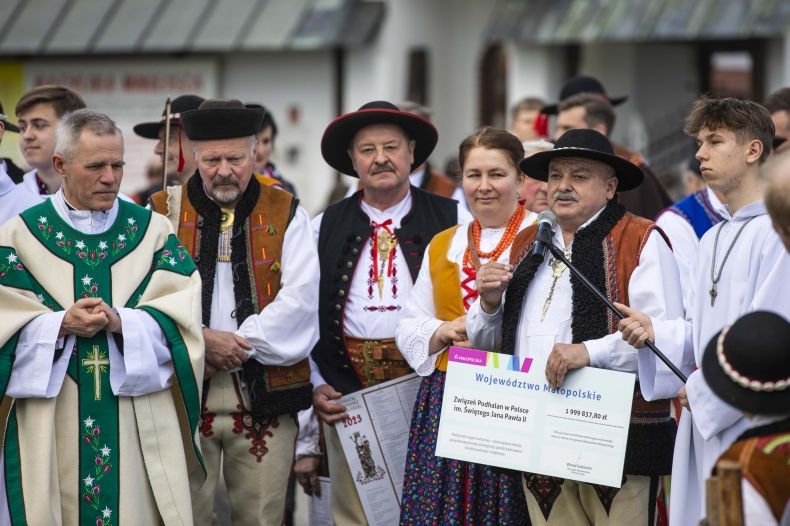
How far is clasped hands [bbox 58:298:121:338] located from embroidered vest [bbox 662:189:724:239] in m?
2.92

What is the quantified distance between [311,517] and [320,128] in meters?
9.41

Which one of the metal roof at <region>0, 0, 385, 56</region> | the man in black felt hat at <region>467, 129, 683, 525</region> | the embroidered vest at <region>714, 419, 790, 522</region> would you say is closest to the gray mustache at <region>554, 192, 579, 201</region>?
the man in black felt hat at <region>467, 129, 683, 525</region>

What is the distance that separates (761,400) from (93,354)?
8.79 feet

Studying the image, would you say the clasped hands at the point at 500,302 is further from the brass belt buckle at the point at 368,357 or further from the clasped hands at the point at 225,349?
Result: the clasped hands at the point at 225,349

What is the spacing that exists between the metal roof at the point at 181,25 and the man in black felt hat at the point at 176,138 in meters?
7.54

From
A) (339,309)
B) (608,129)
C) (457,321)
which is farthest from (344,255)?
(608,129)

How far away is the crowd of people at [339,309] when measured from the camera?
462cm

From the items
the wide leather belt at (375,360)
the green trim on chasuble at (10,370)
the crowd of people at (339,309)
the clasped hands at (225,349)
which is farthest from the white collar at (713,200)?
the green trim on chasuble at (10,370)

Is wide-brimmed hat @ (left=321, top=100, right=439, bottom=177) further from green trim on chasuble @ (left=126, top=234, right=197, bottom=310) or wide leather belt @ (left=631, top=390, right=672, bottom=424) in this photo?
wide leather belt @ (left=631, top=390, right=672, bottom=424)

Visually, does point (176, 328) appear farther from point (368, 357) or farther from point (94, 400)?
point (368, 357)

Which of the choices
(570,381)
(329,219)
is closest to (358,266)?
(329,219)

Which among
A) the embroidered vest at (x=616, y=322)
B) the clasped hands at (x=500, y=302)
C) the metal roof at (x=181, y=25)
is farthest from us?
the metal roof at (x=181, y=25)

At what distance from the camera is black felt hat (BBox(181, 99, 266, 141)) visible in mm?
5426

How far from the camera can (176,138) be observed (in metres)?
6.65
